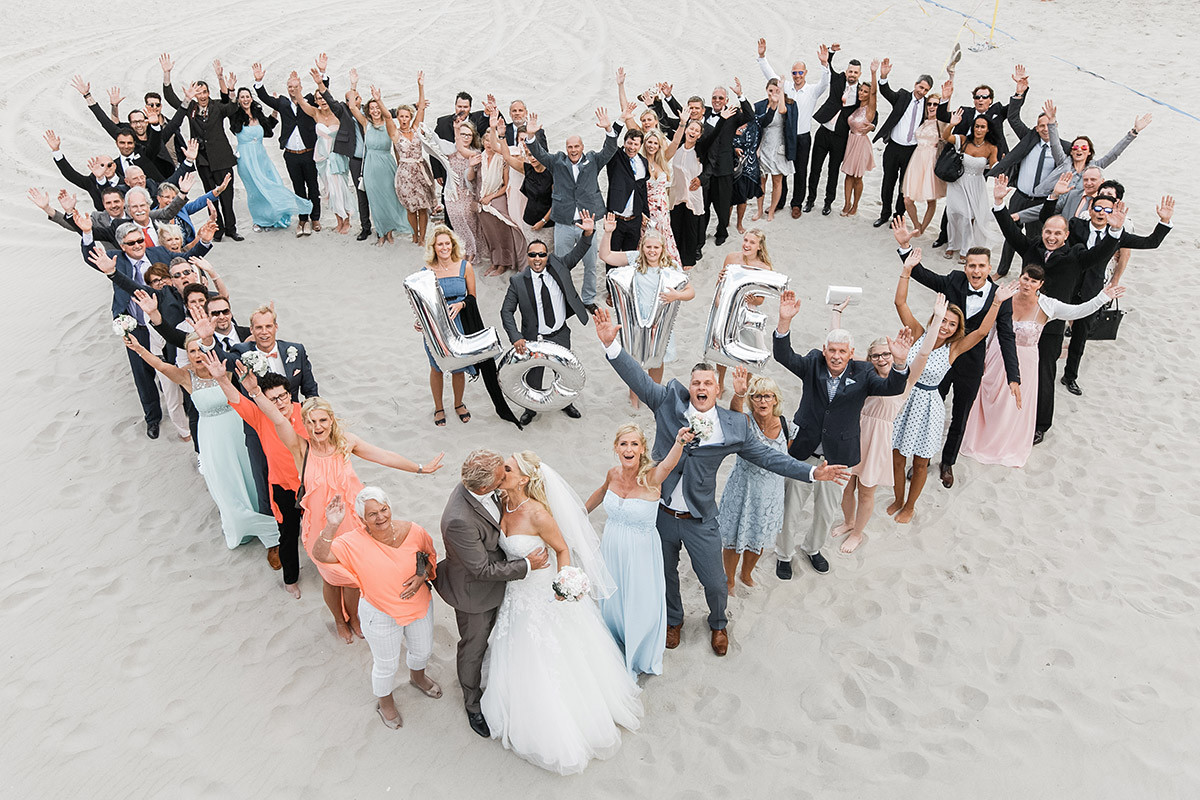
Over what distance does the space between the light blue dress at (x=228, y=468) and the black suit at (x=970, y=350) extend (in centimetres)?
511

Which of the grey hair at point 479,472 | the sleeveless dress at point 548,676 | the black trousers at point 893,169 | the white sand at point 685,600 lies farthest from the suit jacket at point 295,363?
the black trousers at point 893,169

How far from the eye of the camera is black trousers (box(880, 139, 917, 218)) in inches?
412

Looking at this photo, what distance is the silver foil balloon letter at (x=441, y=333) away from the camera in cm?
705

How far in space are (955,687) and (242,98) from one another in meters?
10.1

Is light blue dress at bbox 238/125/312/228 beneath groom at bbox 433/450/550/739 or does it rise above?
above

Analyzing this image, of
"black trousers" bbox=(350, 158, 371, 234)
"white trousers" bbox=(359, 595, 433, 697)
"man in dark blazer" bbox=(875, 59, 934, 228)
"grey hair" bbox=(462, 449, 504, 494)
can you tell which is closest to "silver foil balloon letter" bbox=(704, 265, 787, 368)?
"grey hair" bbox=(462, 449, 504, 494)

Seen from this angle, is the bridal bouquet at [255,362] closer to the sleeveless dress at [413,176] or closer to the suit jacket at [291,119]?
the sleeveless dress at [413,176]

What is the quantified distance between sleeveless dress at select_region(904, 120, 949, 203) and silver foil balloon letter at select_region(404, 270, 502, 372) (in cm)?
599

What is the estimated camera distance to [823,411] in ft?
19.2

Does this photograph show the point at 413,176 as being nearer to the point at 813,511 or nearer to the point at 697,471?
the point at 813,511

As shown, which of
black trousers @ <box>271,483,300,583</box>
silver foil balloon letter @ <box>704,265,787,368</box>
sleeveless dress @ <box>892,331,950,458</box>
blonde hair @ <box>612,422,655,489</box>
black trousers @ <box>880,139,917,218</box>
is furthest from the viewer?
black trousers @ <box>880,139,917,218</box>

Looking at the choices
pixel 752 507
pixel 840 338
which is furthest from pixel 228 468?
pixel 840 338

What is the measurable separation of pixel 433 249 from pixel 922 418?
422 centimetres

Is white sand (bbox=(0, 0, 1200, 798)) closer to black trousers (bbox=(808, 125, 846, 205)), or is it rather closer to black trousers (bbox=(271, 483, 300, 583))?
black trousers (bbox=(271, 483, 300, 583))
